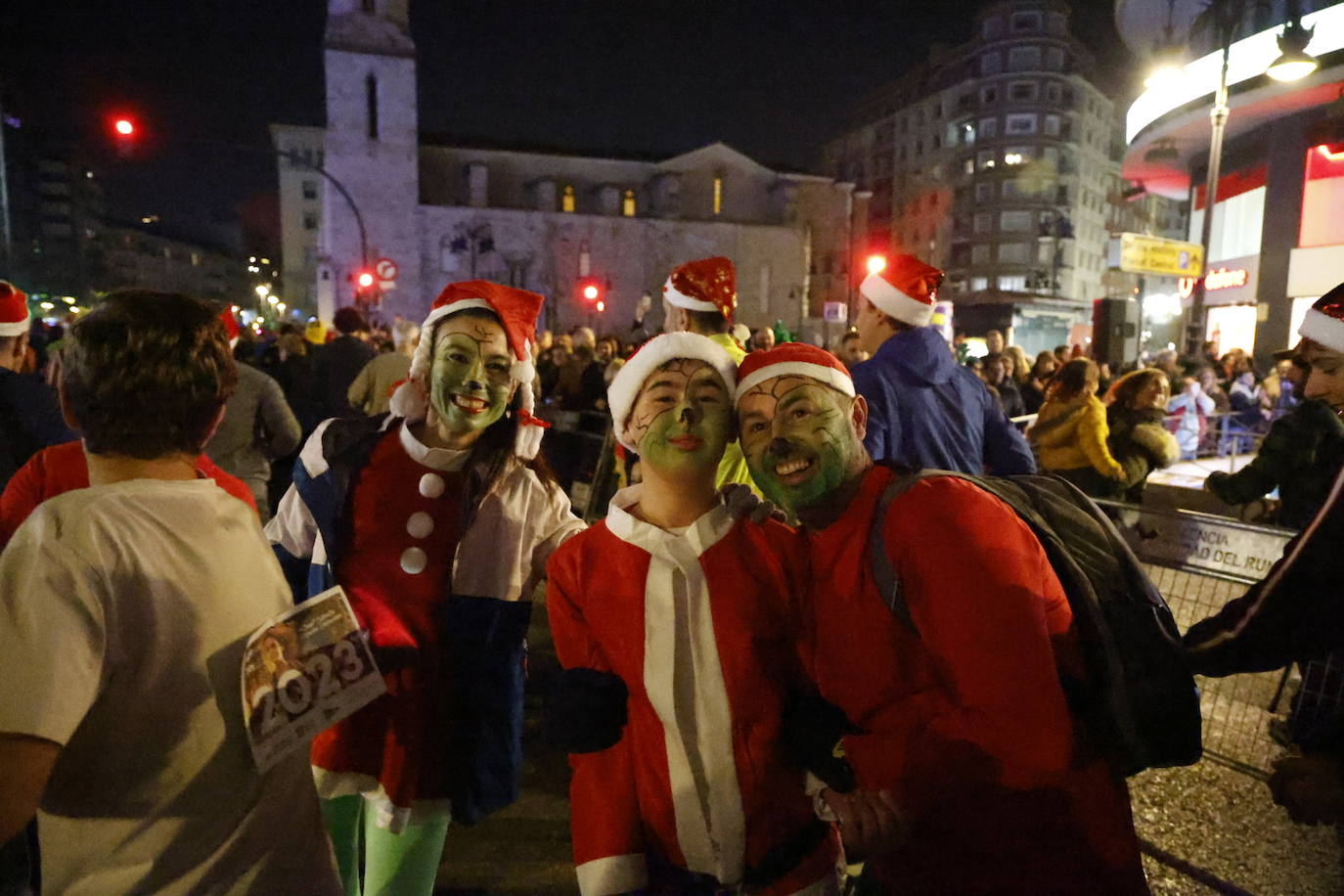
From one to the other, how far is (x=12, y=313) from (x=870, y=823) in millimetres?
4568

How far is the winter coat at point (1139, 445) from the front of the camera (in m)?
6.47

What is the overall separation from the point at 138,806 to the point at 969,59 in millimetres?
77248

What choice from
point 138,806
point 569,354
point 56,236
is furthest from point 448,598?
point 56,236

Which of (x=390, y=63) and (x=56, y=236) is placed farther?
(x=56, y=236)

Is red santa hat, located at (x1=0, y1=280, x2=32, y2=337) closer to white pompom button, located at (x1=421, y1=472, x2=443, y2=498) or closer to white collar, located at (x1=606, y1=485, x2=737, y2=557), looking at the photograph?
white pompom button, located at (x1=421, y1=472, x2=443, y2=498)

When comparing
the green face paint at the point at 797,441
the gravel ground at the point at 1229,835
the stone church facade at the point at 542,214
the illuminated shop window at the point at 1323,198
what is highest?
the stone church facade at the point at 542,214

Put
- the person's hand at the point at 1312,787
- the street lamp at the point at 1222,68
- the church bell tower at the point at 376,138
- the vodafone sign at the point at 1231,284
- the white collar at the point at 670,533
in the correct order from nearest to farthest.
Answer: the person's hand at the point at 1312,787 < the white collar at the point at 670,533 < the street lamp at the point at 1222,68 < the vodafone sign at the point at 1231,284 < the church bell tower at the point at 376,138

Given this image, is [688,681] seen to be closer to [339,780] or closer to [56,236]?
[339,780]

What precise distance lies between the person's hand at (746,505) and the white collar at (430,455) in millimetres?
992

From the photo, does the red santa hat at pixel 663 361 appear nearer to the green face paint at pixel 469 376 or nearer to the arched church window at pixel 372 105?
the green face paint at pixel 469 376

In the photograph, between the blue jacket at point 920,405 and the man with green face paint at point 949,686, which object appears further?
the blue jacket at point 920,405

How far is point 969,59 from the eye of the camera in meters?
66.9

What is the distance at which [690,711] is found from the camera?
1.93 metres

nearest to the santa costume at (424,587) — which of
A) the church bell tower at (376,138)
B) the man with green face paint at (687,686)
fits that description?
the man with green face paint at (687,686)
